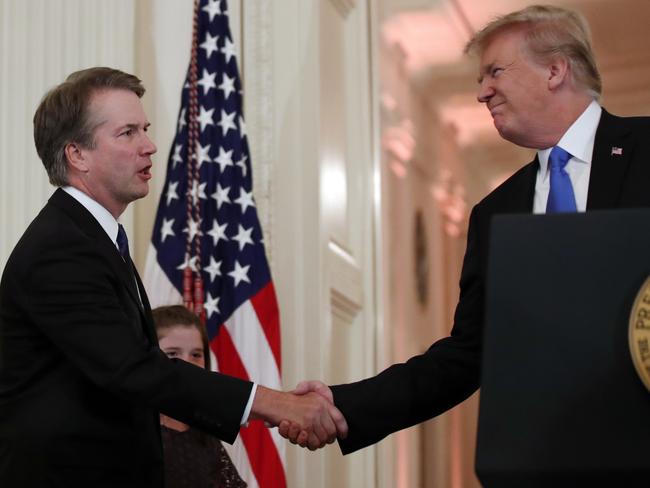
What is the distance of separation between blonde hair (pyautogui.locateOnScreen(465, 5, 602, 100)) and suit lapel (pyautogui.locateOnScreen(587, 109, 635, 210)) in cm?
33

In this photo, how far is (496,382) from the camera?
1983 mm

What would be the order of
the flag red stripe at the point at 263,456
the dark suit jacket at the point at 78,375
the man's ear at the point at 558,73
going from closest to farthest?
the dark suit jacket at the point at 78,375 → the man's ear at the point at 558,73 → the flag red stripe at the point at 263,456

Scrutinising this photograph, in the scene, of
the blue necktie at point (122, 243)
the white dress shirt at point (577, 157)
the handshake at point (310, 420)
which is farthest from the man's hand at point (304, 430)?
the white dress shirt at point (577, 157)

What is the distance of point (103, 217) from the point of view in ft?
10.8

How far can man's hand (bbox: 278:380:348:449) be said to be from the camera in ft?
11.7

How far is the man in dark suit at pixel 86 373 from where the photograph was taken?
2.96 m

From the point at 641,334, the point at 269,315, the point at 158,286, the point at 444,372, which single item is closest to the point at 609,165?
the point at 444,372

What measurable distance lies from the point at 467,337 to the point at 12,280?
4.77 ft

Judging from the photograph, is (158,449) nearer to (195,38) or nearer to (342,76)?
(195,38)

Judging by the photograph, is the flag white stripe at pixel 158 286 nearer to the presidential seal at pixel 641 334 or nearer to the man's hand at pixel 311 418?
the man's hand at pixel 311 418

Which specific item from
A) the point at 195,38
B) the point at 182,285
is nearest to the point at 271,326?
the point at 182,285

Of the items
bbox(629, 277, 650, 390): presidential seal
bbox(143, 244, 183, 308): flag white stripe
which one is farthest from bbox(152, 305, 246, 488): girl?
bbox(629, 277, 650, 390): presidential seal

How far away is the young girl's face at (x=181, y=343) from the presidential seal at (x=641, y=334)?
2389 mm

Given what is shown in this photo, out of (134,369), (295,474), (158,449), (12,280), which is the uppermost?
(12,280)
